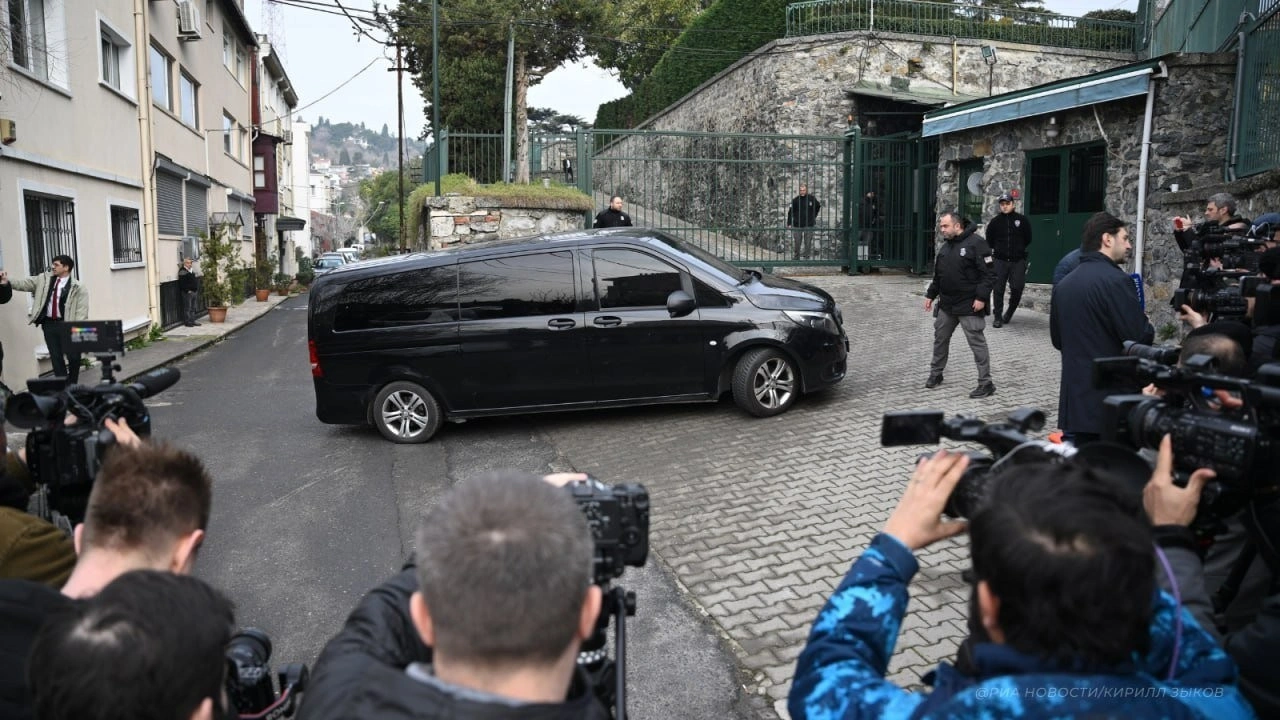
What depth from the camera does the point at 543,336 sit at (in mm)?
8203

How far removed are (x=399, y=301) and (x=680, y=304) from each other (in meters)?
2.48

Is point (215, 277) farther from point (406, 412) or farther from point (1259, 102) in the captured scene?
point (1259, 102)

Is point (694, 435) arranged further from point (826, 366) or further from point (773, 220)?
point (773, 220)

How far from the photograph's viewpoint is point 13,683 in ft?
6.11

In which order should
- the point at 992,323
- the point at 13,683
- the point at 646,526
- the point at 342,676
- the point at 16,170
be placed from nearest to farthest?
1. the point at 342,676
2. the point at 13,683
3. the point at 646,526
4. the point at 16,170
5. the point at 992,323

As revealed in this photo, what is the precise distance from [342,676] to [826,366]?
7179 mm

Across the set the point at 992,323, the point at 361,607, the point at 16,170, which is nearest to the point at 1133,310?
the point at 361,607

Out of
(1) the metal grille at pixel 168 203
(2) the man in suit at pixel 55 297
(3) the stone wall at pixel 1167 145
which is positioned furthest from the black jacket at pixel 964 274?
(1) the metal grille at pixel 168 203

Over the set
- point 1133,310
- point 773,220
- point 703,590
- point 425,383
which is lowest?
point 703,590

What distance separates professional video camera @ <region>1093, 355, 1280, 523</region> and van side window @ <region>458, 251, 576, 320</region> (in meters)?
6.20

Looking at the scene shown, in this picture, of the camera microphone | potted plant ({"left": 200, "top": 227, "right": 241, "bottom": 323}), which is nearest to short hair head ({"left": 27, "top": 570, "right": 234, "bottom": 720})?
the camera microphone

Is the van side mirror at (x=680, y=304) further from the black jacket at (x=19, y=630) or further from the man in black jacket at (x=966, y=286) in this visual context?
the black jacket at (x=19, y=630)

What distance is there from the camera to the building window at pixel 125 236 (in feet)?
54.7

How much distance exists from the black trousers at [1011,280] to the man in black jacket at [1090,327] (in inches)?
279
